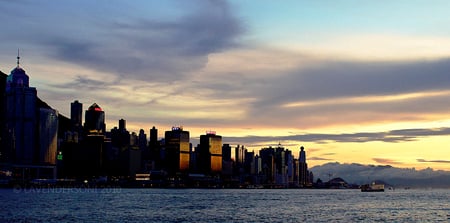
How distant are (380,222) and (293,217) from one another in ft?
69.0

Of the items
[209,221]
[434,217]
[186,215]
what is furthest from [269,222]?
[434,217]

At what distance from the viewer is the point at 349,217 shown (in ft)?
511

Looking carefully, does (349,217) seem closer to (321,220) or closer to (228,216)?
(321,220)

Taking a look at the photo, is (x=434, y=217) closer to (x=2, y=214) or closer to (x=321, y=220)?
(x=321, y=220)

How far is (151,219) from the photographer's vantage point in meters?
143

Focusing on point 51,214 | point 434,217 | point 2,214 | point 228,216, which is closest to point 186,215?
point 228,216

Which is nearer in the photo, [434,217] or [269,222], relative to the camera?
[269,222]

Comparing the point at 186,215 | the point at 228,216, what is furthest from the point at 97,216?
the point at 228,216

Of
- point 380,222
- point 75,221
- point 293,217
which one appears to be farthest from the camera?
point 293,217

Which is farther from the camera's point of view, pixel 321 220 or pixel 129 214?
pixel 129 214

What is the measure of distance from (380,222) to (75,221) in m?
68.1

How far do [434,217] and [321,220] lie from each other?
35.5 m

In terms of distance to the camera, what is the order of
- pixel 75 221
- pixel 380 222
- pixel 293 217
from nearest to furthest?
1. pixel 75 221
2. pixel 380 222
3. pixel 293 217

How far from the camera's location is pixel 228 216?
152750 mm
